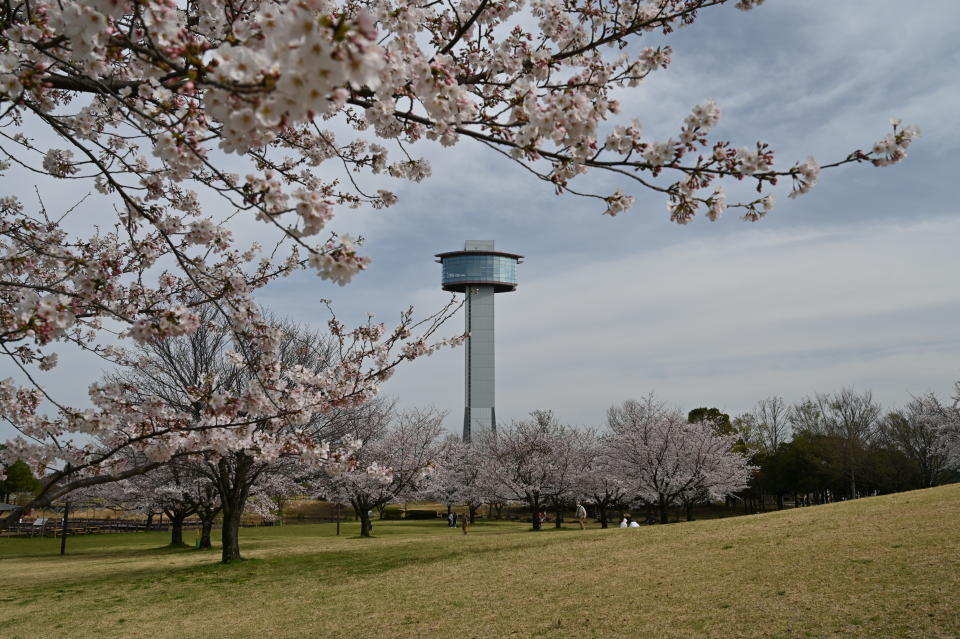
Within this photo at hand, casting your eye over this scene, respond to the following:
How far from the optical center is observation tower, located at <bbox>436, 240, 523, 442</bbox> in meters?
66.3

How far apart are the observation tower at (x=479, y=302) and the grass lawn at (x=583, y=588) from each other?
48.3 m

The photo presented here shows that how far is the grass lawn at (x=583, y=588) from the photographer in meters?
7.84

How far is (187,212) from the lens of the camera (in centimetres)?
514

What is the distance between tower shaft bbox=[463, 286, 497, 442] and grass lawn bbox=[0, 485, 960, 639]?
158 ft

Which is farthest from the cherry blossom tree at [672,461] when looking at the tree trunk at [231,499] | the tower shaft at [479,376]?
the tower shaft at [479,376]

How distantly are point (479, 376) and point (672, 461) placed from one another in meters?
39.8

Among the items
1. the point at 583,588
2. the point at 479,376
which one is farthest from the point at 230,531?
the point at 479,376

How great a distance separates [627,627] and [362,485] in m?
21.9

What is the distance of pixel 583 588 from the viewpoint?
1045 centimetres

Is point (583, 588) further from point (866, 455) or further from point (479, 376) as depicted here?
point (479, 376)

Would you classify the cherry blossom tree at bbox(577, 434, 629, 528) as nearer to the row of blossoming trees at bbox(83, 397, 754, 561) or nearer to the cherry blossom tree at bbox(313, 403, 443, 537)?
the row of blossoming trees at bbox(83, 397, 754, 561)

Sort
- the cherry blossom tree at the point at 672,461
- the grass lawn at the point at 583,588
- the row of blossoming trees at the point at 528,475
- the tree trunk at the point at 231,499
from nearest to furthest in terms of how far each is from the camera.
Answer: the grass lawn at the point at 583,588 < the tree trunk at the point at 231,499 < the row of blossoming trees at the point at 528,475 < the cherry blossom tree at the point at 672,461

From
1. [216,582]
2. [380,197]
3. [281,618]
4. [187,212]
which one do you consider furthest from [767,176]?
[216,582]

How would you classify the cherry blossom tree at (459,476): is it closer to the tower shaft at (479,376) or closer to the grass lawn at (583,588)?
the tower shaft at (479,376)
